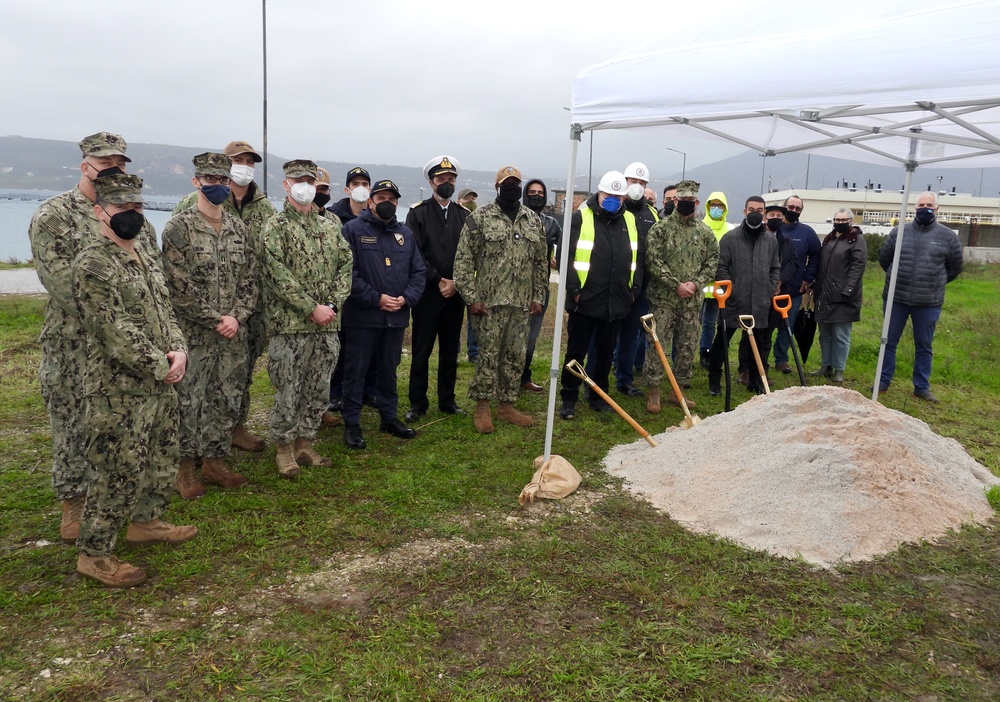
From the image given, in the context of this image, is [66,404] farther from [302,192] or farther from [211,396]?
[302,192]

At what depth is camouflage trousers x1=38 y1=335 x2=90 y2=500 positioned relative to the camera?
330 cm

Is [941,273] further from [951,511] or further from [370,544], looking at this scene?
[370,544]

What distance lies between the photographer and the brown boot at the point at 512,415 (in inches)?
226

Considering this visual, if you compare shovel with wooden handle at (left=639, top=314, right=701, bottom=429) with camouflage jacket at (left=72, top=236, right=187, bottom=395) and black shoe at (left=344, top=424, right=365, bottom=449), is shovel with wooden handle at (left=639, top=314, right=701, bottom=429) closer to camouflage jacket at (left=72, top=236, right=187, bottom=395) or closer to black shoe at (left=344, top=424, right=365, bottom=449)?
black shoe at (left=344, top=424, right=365, bottom=449)

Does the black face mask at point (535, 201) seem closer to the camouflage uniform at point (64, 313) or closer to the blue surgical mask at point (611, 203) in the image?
the blue surgical mask at point (611, 203)

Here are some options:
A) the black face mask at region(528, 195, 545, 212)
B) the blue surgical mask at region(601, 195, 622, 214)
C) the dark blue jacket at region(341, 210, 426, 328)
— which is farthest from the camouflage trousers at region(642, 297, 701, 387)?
the dark blue jacket at region(341, 210, 426, 328)

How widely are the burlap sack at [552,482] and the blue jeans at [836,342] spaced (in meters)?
4.75

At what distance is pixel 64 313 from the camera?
3305 millimetres

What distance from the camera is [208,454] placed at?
4.24 m

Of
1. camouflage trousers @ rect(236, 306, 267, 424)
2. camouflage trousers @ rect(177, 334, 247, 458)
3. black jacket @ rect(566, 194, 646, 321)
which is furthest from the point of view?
black jacket @ rect(566, 194, 646, 321)

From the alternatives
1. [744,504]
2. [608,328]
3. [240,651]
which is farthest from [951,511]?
[240,651]

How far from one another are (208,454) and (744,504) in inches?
131

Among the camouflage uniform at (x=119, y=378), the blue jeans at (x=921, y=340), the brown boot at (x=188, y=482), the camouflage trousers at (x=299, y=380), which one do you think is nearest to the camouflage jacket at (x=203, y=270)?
the camouflage trousers at (x=299, y=380)

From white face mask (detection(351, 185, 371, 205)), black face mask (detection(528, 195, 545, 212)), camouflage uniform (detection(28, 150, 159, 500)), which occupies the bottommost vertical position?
camouflage uniform (detection(28, 150, 159, 500))
